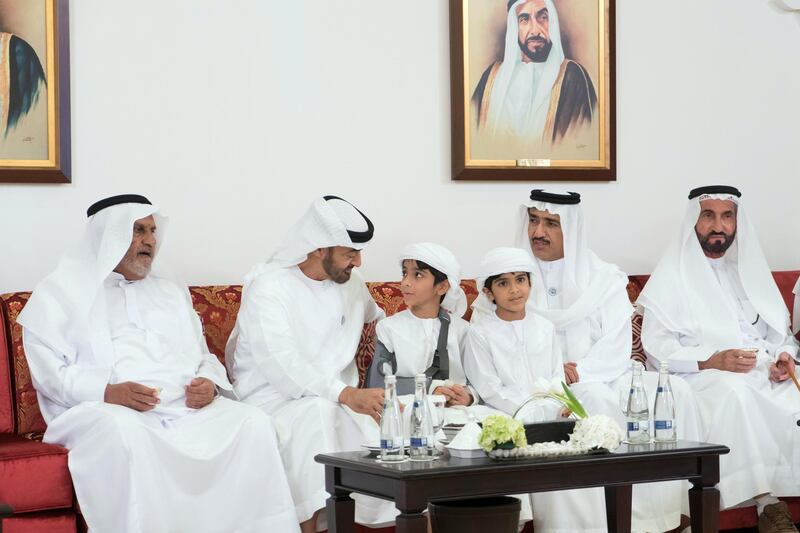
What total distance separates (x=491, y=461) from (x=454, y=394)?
1.23 m

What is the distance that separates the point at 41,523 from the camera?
16.0 feet

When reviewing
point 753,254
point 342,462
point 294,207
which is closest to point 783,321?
point 753,254

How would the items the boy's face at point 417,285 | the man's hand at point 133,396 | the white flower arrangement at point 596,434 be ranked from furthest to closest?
the boy's face at point 417,285 < the man's hand at point 133,396 < the white flower arrangement at point 596,434

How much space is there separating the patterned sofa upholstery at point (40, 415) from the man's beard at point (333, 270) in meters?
0.39

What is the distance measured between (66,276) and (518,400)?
214 centimetres

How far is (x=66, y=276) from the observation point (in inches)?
217

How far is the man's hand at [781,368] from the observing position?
6367 millimetres

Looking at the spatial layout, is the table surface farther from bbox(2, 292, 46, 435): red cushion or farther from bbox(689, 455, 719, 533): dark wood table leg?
bbox(2, 292, 46, 435): red cushion

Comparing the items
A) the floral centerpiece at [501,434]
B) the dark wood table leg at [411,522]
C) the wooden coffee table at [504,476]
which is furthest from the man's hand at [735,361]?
the dark wood table leg at [411,522]

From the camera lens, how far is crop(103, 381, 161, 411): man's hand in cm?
527

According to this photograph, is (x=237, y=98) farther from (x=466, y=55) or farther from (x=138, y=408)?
(x=138, y=408)

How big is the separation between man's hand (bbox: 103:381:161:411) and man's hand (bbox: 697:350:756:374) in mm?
2909

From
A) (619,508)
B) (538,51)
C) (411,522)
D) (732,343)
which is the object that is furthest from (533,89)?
(411,522)

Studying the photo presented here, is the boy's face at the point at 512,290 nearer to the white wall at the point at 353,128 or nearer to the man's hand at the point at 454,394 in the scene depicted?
the man's hand at the point at 454,394
